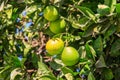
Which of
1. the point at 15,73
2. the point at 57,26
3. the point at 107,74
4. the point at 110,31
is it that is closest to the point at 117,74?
the point at 107,74

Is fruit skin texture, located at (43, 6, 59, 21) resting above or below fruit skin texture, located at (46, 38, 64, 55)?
above

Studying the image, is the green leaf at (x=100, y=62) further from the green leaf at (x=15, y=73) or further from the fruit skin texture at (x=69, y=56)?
the green leaf at (x=15, y=73)

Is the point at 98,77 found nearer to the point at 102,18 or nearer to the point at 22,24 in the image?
the point at 102,18

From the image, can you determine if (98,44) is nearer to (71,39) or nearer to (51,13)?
(71,39)

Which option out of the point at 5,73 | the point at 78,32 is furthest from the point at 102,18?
the point at 5,73

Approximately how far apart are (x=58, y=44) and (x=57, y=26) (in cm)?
12

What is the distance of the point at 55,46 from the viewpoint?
179 centimetres

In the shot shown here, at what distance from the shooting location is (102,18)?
177 cm

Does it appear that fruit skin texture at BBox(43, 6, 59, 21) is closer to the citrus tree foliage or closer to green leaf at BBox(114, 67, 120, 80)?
the citrus tree foliage

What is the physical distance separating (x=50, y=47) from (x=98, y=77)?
0.88 ft

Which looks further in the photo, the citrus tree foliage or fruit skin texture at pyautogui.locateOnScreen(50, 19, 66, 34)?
fruit skin texture at pyautogui.locateOnScreen(50, 19, 66, 34)

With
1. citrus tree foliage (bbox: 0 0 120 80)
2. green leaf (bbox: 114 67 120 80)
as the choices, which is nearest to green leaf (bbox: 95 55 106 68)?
citrus tree foliage (bbox: 0 0 120 80)

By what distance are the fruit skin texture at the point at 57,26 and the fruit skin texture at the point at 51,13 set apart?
0.02 m

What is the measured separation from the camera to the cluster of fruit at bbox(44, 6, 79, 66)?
1781 mm
